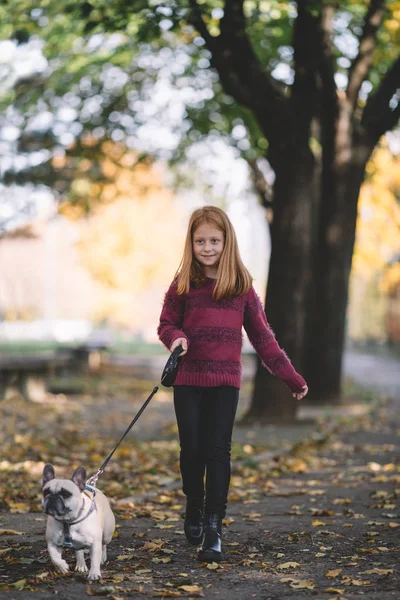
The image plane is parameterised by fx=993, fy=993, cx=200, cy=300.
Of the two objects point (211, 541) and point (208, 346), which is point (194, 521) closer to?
point (211, 541)

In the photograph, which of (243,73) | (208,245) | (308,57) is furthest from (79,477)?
(308,57)

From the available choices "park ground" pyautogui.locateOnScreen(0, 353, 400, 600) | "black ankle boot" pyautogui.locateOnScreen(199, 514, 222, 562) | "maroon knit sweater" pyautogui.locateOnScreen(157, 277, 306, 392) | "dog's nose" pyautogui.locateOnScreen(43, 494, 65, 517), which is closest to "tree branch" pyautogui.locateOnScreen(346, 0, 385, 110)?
"park ground" pyautogui.locateOnScreen(0, 353, 400, 600)

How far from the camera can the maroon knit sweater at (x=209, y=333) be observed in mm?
5762

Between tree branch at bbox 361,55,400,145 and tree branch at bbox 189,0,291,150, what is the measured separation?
2.67 meters

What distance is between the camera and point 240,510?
297 inches

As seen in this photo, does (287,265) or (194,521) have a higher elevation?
(287,265)

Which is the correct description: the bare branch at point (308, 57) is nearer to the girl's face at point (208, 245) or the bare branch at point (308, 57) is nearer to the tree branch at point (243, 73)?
the tree branch at point (243, 73)

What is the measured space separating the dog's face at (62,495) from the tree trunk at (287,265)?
346 inches

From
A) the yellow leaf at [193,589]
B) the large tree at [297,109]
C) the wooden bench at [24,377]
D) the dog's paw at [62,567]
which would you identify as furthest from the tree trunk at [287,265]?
the yellow leaf at [193,589]

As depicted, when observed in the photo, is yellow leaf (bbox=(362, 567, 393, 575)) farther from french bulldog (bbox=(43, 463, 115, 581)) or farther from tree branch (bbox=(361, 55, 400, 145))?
tree branch (bbox=(361, 55, 400, 145))

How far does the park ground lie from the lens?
502 centimetres

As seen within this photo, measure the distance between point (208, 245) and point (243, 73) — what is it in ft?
24.8

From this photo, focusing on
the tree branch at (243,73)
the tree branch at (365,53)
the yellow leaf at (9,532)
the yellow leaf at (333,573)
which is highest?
the tree branch at (365,53)

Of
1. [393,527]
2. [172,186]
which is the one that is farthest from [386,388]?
[393,527]
